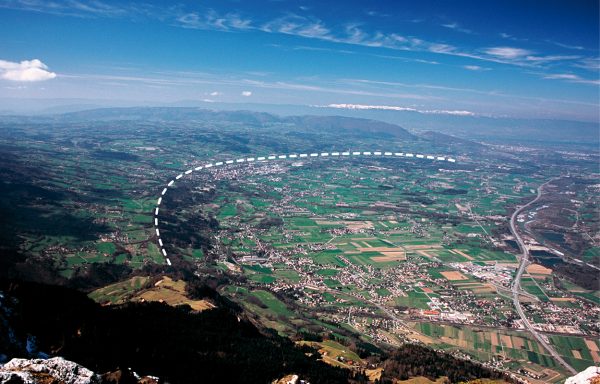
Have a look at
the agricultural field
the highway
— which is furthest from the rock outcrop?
the highway

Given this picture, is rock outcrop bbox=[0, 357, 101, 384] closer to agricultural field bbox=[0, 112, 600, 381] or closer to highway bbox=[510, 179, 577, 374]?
agricultural field bbox=[0, 112, 600, 381]

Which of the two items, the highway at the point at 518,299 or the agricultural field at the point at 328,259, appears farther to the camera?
the agricultural field at the point at 328,259

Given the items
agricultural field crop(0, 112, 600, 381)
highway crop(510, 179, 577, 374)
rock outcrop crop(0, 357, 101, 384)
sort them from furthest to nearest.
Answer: agricultural field crop(0, 112, 600, 381) → highway crop(510, 179, 577, 374) → rock outcrop crop(0, 357, 101, 384)

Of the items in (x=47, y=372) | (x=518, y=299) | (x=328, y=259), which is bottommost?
(x=328, y=259)

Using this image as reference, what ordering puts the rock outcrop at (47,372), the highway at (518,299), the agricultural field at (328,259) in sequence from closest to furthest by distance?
the rock outcrop at (47,372) < the highway at (518,299) < the agricultural field at (328,259)

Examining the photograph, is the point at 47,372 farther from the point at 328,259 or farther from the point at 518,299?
the point at 328,259

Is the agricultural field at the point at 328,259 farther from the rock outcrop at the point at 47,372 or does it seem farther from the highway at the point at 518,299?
the rock outcrop at the point at 47,372

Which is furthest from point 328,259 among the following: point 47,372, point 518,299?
point 47,372

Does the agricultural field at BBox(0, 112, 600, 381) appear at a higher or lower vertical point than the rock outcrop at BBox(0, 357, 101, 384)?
lower

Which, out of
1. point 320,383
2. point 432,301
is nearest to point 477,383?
point 320,383

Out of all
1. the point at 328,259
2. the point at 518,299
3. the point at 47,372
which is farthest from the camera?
the point at 328,259

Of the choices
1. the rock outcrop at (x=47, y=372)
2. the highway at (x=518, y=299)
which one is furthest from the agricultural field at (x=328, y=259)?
the rock outcrop at (x=47, y=372)

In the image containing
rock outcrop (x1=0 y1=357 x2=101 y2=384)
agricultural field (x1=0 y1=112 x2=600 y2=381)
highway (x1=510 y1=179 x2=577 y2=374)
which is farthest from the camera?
agricultural field (x1=0 y1=112 x2=600 y2=381)

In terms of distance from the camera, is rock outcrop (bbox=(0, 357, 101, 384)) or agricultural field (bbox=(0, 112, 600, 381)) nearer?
rock outcrop (bbox=(0, 357, 101, 384))
